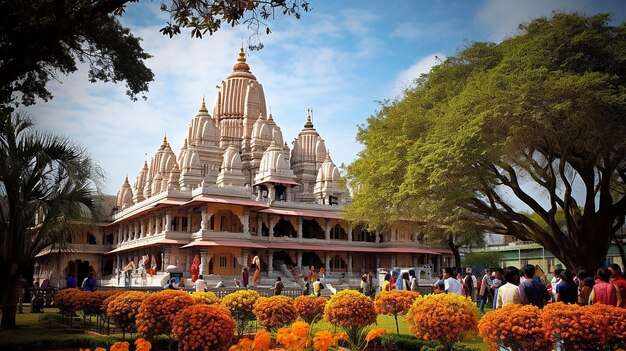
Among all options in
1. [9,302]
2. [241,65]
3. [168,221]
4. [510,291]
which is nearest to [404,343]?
[510,291]

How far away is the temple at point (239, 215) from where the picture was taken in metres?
40.4

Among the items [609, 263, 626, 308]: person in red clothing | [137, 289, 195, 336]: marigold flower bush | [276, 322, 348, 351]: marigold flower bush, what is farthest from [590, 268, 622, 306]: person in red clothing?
[137, 289, 195, 336]: marigold flower bush

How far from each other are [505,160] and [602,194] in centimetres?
385

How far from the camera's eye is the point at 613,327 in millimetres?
8703

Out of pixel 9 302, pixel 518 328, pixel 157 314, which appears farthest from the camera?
pixel 9 302

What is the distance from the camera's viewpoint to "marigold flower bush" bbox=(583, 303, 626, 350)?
868 centimetres

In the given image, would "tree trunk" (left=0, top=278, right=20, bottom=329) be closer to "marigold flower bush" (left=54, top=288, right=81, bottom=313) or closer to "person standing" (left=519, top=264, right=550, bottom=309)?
"marigold flower bush" (left=54, top=288, right=81, bottom=313)

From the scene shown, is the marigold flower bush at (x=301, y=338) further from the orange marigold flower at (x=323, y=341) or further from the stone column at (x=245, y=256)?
the stone column at (x=245, y=256)

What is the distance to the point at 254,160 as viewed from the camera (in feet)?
170

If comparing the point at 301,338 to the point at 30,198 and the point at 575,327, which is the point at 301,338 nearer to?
the point at 575,327

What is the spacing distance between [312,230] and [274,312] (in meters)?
36.6

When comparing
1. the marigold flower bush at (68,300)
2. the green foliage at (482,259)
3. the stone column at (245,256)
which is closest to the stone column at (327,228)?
the stone column at (245,256)

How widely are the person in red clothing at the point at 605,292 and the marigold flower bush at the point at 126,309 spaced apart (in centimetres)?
864

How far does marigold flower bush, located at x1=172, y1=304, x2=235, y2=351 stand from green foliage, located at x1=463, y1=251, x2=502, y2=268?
58519 mm
